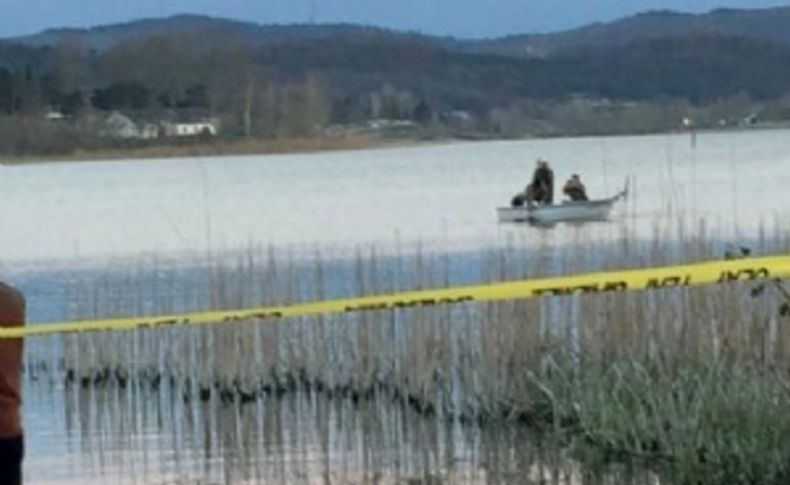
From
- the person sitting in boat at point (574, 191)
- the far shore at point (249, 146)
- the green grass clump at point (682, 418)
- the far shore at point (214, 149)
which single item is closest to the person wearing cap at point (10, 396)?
the green grass clump at point (682, 418)

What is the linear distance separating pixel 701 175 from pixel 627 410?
252 feet

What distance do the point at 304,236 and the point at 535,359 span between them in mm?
37969

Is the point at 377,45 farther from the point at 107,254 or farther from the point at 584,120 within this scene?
the point at 107,254

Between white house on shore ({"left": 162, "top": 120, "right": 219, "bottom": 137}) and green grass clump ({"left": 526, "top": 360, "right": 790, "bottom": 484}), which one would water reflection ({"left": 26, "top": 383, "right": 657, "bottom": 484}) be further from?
white house on shore ({"left": 162, "top": 120, "right": 219, "bottom": 137})

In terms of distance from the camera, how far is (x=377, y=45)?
469 ft

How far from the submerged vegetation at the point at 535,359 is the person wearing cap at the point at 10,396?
537 centimetres

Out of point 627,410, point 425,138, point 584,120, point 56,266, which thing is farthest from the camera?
point 425,138

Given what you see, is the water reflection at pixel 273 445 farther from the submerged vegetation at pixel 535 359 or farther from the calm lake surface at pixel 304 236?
the submerged vegetation at pixel 535 359

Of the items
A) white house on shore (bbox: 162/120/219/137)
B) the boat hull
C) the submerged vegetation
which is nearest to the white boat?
the boat hull

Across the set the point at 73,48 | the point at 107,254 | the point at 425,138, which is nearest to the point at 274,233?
the point at 107,254

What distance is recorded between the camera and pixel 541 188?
5303 cm

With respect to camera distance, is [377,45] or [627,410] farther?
[377,45]

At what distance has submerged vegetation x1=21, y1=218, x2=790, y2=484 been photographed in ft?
45.3

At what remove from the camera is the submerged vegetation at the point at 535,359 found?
1381 cm
